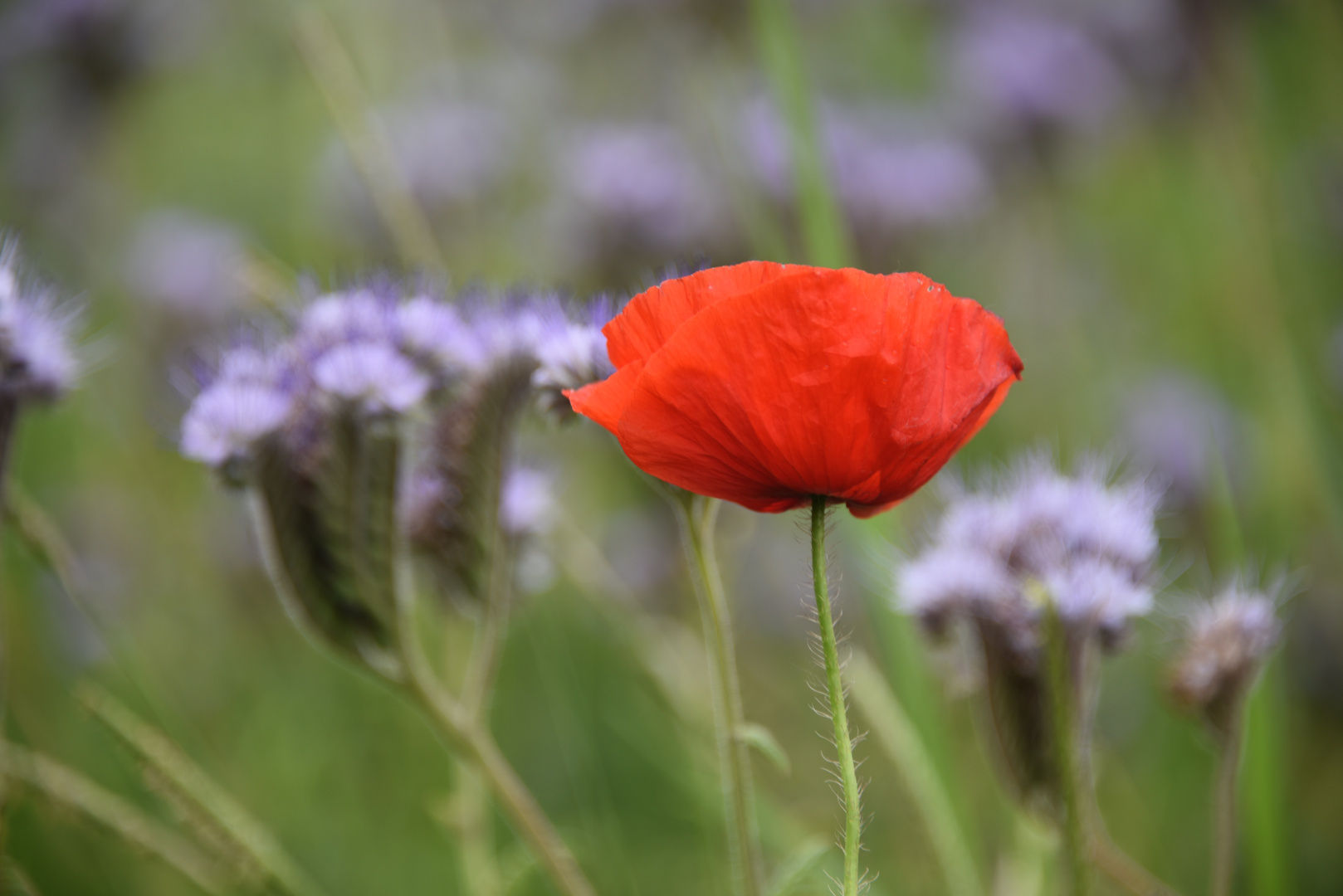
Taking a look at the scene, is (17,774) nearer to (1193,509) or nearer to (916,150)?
(1193,509)

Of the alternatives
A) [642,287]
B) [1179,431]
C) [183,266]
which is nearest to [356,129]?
[642,287]

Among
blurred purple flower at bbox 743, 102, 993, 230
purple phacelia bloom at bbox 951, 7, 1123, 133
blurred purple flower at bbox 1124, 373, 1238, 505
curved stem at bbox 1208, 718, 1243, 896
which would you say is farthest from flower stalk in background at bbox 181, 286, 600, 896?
purple phacelia bloom at bbox 951, 7, 1123, 133

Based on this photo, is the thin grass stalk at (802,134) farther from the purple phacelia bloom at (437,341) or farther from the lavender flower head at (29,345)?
the lavender flower head at (29,345)

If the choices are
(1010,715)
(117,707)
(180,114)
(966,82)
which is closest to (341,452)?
(117,707)

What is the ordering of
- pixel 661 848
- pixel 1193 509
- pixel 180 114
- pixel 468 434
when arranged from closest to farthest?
pixel 468 434, pixel 661 848, pixel 1193 509, pixel 180 114

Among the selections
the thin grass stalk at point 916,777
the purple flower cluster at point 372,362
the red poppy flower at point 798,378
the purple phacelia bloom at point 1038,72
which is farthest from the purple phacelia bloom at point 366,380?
the purple phacelia bloom at point 1038,72
